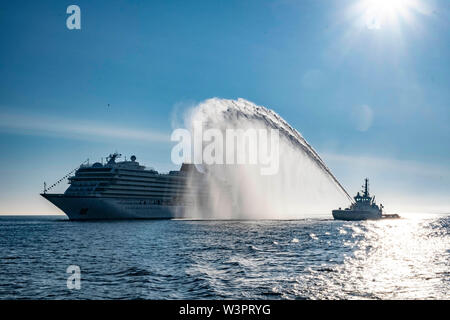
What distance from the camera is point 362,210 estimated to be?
136 meters

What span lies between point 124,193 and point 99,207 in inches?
307

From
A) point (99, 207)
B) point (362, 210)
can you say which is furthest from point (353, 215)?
point (99, 207)

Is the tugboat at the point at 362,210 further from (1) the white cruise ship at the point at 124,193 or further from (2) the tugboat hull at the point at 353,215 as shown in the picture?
(1) the white cruise ship at the point at 124,193

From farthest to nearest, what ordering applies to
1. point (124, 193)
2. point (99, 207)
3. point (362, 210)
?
point (362, 210), point (124, 193), point (99, 207)

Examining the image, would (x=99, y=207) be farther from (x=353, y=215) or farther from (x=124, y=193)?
(x=353, y=215)

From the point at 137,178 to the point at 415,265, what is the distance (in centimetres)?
8873

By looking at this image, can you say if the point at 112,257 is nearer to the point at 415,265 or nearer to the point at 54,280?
the point at 54,280

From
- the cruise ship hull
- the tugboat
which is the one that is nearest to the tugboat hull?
the tugboat

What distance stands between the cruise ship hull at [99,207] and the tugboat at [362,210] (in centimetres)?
6410

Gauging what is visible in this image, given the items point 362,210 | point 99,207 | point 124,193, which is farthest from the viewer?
point 362,210

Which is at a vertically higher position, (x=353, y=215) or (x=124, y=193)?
(x=124, y=193)

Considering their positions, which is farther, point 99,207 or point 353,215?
point 353,215
